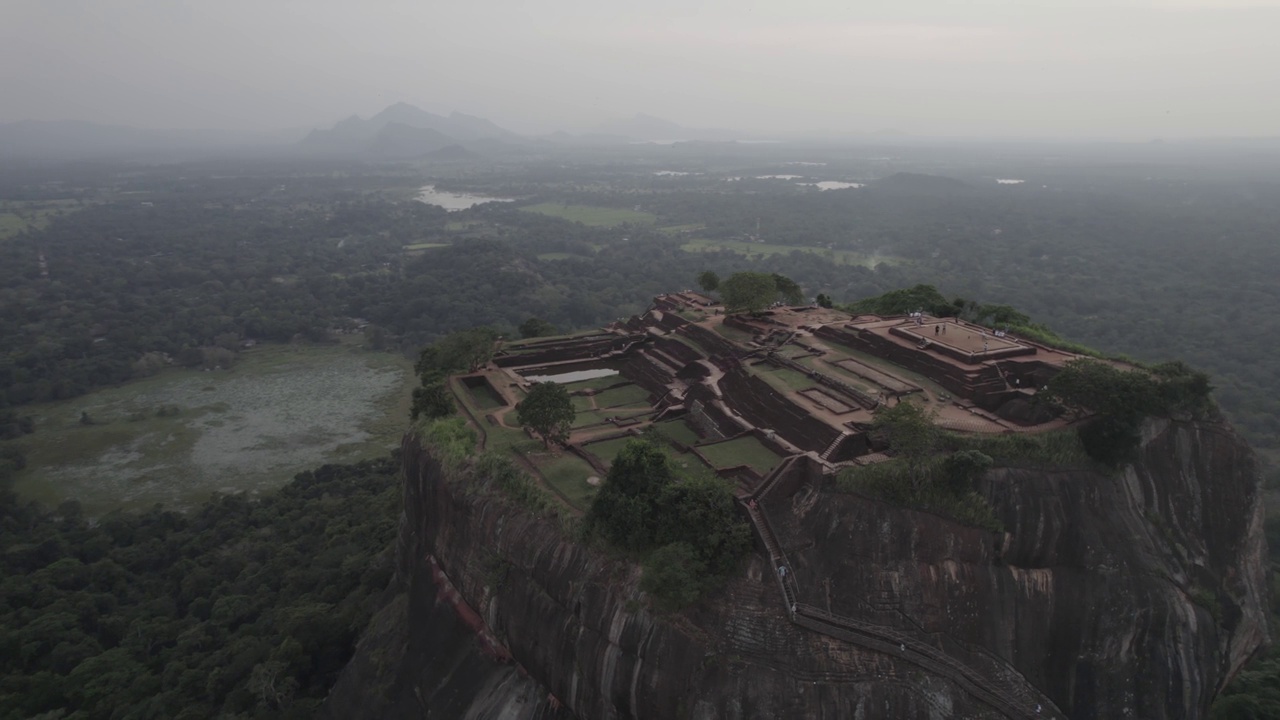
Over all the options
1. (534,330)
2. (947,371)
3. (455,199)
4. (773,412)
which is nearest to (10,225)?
(455,199)

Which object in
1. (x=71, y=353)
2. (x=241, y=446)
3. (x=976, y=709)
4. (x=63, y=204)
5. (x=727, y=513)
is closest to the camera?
(x=976, y=709)

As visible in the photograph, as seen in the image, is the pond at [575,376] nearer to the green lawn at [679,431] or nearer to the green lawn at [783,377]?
the green lawn at [679,431]

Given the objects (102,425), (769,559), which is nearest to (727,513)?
(769,559)

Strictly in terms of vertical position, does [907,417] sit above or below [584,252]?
above

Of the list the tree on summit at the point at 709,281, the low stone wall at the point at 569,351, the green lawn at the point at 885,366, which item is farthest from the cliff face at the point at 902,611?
the tree on summit at the point at 709,281

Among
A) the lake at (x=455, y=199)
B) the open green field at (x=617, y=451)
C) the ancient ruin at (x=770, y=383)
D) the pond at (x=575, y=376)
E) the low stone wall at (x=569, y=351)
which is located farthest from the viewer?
the lake at (x=455, y=199)

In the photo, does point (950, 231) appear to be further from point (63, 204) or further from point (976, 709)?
point (63, 204)

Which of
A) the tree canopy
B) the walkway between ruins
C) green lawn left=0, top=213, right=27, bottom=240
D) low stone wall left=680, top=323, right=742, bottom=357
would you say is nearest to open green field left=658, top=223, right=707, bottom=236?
low stone wall left=680, top=323, right=742, bottom=357
